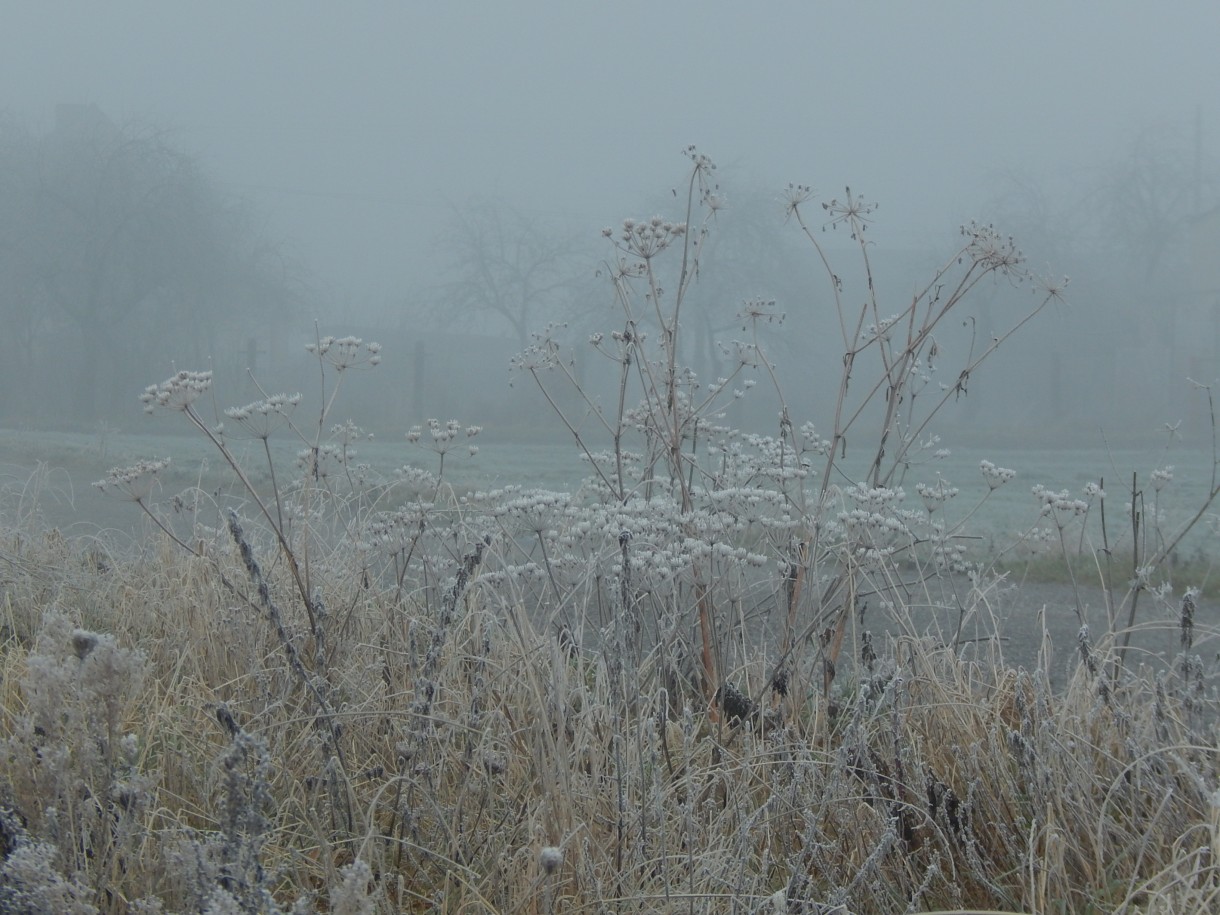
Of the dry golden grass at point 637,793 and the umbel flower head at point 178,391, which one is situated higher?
the umbel flower head at point 178,391

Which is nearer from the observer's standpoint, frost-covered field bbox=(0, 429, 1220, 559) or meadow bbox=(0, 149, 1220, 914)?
meadow bbox=(0, 149, 1220, 914)

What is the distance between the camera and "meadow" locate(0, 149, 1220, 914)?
5.53 feet

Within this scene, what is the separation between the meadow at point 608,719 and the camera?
1.69 m

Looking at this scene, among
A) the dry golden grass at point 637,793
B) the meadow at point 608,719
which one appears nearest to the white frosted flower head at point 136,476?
the meadow at point 608,719

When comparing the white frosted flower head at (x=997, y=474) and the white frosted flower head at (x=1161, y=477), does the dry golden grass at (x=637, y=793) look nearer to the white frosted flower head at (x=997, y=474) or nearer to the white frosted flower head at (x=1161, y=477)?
the white frosted flower head at (x=997, y=474)

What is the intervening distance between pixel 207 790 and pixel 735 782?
1119 mm

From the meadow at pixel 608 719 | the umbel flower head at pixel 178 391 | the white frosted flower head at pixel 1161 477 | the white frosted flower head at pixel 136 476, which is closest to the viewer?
the meadow at pixel 608 719

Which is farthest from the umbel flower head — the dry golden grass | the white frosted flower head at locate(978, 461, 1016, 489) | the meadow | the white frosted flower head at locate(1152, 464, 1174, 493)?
the white frosted flower head at locate(1152, 464, 1174, 493)

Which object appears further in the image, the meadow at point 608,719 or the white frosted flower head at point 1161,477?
the white frosted flower head at point 1161,477

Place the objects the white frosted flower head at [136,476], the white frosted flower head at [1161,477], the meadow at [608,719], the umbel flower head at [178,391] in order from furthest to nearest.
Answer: the white frosted flower head at [1161,477] < the white frosted flower head at [136,476] < the umbel flower head at [178,391] < the meadow at [608,719]

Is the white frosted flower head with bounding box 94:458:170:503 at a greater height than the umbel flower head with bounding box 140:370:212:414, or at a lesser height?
lesser

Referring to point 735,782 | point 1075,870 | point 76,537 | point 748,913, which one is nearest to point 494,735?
point 735,782

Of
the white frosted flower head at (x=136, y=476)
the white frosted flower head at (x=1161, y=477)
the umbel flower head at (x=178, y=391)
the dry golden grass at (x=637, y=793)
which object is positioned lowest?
the dry golden grass at (x=637, y=793)

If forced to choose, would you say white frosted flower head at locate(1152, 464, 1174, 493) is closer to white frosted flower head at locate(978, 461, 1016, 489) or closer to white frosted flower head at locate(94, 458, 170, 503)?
→ white frosted flower head at locate(978, 461, 1016, 489)
